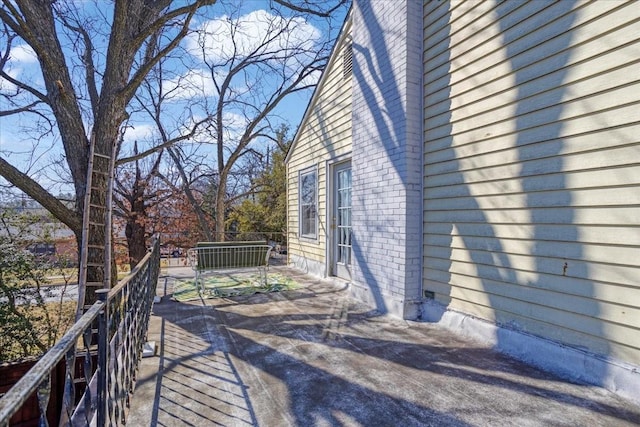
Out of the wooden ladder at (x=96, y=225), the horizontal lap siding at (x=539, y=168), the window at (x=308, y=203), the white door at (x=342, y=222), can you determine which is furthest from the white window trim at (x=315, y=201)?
the wooden ladder at (x=96, y=225)

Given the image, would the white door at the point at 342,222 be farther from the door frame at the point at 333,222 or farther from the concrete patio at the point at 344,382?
the concrete patio at the point at 344,382

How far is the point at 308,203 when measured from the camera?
6.89 m

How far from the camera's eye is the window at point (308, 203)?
257 inches

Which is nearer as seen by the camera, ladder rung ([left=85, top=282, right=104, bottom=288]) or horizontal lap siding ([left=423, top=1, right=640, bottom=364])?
horizontal lap siding ([left=423, top=1, right=640, bottom=364])

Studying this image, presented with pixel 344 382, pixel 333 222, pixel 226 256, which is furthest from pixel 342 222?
pixel 344 382

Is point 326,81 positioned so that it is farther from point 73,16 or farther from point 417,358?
point 417,358

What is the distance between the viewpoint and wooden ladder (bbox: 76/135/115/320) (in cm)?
474

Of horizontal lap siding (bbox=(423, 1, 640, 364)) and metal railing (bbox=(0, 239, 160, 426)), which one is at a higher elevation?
horizontal lap siding (bbox=(423, 1, 640, 364))

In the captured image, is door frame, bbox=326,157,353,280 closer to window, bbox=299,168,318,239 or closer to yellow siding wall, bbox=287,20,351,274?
yellow siding wall, bbox=287,20,351,274

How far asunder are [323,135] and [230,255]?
271 cm

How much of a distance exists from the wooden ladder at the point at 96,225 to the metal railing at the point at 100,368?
9.07 feet

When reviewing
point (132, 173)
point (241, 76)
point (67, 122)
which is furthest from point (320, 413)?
point (132, 173)

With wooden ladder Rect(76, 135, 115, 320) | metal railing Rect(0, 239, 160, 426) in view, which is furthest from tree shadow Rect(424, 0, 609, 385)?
wooden ladder Rect(76, 135, 115, 320)

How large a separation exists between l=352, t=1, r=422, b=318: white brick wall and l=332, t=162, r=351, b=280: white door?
2.22ft
